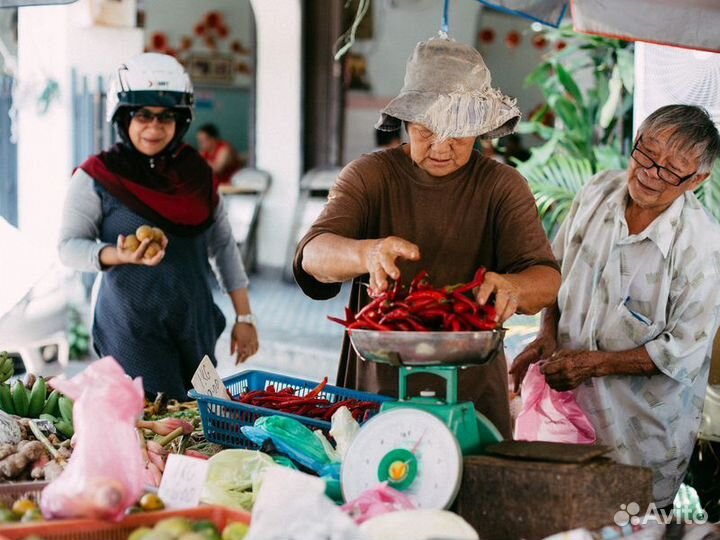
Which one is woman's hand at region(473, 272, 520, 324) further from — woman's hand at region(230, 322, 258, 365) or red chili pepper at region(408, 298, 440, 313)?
woman's hand at region(230, 322, 258, 365)

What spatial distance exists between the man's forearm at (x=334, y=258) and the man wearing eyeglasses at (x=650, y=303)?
1.26 m

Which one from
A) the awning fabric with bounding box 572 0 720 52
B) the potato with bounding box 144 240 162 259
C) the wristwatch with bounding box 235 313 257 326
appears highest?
the awning fabric with bounding box 572 0 720 52

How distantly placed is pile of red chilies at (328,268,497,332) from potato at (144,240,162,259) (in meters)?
1.79

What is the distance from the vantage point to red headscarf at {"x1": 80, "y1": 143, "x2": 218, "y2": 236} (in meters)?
4.54

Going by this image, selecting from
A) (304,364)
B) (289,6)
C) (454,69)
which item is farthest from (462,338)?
(289,6)

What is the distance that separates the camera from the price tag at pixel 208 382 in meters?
3.16

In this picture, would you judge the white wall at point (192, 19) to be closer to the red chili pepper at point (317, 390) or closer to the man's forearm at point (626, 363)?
the man's forearm at point (626, 363)

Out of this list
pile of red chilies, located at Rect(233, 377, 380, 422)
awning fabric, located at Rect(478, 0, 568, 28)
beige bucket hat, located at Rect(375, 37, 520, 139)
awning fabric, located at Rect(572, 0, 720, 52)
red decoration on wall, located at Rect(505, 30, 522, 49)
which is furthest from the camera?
red decoration on wall, located at Rect(505, 30, 522, 49)

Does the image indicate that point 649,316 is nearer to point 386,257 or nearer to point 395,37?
point 386,257

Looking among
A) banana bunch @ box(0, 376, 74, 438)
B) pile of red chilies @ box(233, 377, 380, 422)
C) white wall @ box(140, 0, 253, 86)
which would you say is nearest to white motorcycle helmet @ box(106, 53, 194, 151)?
banana bunch @ box(0, 376, 74, 438)

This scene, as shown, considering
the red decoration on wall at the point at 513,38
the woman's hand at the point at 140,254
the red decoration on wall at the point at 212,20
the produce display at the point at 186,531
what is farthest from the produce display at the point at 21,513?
the red decoration on wall at the point at 212,20

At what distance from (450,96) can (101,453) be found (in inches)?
55.8

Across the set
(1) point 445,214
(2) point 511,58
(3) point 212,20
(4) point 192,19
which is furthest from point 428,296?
(4) point 192,19

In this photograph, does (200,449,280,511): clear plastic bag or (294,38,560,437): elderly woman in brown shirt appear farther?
(294,38,560,437): elderly woman in brown shirt
